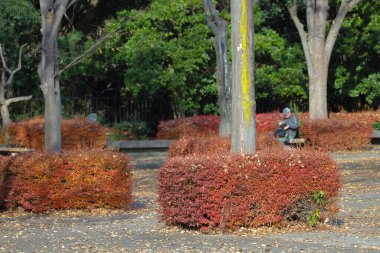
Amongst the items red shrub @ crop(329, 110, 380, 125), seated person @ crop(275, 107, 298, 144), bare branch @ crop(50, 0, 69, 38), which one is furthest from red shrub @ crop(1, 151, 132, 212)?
red shrub @ crop(329, 110, 380, 125)

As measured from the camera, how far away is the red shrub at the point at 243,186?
1165 centimetres

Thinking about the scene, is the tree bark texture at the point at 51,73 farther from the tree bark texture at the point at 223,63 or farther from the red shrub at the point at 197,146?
the tree bark texture at the point at 223,63

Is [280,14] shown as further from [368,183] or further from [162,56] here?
[368,183]

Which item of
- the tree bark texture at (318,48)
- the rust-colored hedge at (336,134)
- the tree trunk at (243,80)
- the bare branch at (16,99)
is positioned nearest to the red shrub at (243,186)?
the tree trunk at (243,80)

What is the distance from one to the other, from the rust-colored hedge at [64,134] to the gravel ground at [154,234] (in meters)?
12.0

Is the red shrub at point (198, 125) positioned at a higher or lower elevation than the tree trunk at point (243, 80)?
lower

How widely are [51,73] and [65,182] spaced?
338 cm

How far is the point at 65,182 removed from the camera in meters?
14.9

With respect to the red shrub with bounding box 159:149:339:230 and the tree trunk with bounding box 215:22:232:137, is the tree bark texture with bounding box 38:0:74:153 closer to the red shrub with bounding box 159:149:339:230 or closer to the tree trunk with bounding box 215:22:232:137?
the red shrub with bounding box 159:149:339:230

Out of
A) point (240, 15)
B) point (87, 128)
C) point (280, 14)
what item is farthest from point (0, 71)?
point (240, 15)

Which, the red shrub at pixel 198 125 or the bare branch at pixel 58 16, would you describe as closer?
the bare branch at pixel 58 16

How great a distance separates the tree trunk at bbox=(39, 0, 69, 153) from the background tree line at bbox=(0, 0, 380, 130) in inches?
571

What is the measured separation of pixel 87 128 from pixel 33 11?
6873 millimetres

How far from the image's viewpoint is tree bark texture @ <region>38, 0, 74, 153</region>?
57.6ft
